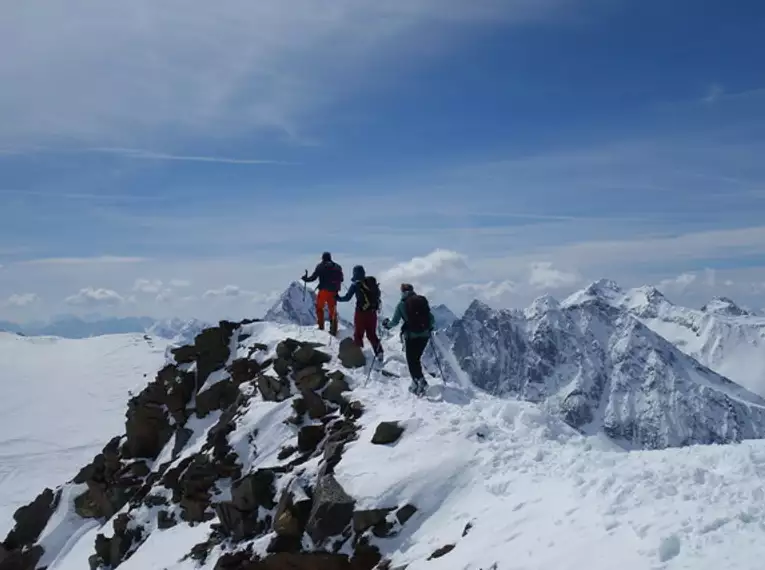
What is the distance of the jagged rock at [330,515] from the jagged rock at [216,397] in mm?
15006

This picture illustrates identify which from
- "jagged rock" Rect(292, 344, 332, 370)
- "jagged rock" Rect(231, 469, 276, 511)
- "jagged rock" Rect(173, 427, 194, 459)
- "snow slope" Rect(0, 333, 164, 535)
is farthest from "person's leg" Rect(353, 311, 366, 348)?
"snow slope" Rect(0, 333, 164, 535)

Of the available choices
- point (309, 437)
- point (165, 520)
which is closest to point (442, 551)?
point (309, 437)

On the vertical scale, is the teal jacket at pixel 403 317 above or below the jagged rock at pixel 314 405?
above

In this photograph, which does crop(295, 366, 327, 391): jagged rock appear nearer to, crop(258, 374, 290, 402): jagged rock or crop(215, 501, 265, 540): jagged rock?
crop(258, 374, 290, 402): jagged rock

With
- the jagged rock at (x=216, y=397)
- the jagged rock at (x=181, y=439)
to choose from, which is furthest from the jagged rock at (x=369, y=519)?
the jagged rock at (x=181, y=439)

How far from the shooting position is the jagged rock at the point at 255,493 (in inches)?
718

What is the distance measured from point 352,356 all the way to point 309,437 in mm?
4803

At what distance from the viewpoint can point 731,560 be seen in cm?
869

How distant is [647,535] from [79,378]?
85.0 meters

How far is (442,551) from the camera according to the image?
12.4m

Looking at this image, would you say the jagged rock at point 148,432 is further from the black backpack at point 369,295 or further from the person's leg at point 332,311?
the black backpack at point 369,295

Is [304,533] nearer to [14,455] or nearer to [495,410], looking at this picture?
[495,410]

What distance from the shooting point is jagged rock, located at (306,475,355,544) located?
14742mm

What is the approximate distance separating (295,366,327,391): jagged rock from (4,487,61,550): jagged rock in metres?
16.9
